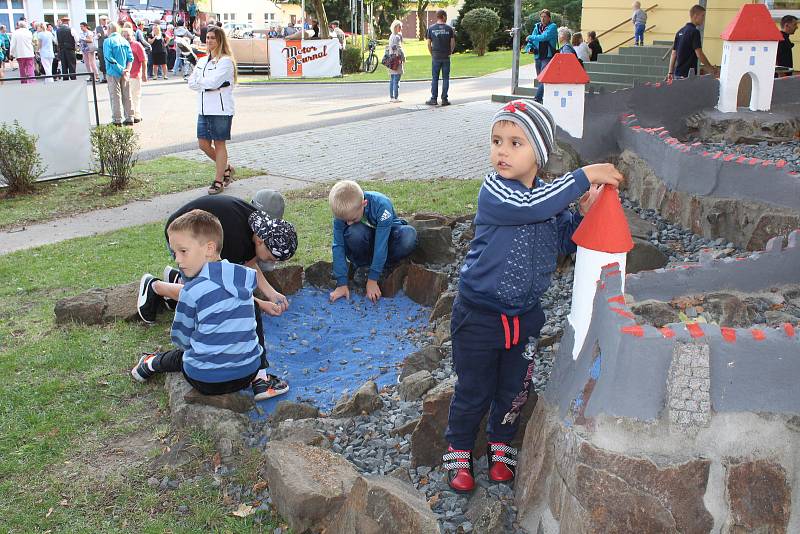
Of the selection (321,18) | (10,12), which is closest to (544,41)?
(321,18)

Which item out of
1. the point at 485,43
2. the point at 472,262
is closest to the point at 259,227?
the point at 472,262

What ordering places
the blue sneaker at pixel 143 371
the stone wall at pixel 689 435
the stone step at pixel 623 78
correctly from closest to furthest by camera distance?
the stone wall at pixel 689 435
the blue sneaker at pixel 143 371
the stone step at pixel 623 78

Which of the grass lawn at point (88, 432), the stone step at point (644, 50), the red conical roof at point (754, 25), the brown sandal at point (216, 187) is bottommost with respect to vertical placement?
the grass lawn at point (88, 432)

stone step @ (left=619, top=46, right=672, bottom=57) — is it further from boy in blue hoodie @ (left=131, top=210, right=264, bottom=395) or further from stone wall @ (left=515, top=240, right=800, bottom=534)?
stone wall @ (left=515, top=240, right=800, bottom=534)

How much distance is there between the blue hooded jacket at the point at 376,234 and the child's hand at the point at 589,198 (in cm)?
260

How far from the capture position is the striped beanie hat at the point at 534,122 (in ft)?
10.3

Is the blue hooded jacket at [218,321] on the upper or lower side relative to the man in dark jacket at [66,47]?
lower

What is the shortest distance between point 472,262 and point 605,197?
2.02ft

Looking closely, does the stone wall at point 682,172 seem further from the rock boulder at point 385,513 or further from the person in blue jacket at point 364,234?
the rock boulder at point 385,513

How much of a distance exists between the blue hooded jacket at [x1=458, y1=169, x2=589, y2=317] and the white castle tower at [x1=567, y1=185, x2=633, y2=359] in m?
0.14

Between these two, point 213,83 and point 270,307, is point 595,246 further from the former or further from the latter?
point 213,83

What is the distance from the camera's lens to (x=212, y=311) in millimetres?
4191

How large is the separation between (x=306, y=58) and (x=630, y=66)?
1426 centimetres

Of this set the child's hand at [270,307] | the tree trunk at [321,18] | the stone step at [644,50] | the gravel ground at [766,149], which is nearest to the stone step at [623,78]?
the stone step at [644,50]
